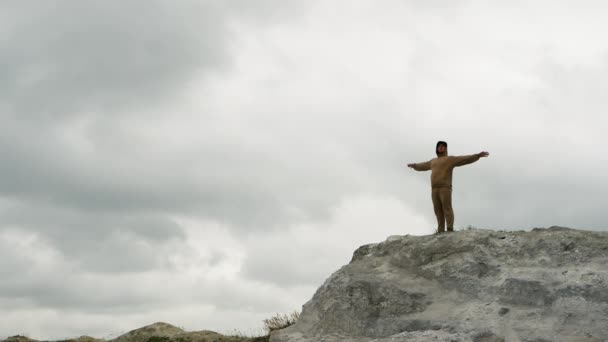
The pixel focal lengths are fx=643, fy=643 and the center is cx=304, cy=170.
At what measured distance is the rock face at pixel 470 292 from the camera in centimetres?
998

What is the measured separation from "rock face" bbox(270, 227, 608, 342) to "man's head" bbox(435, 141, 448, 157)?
1.98 metres

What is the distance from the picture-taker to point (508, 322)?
10023mm

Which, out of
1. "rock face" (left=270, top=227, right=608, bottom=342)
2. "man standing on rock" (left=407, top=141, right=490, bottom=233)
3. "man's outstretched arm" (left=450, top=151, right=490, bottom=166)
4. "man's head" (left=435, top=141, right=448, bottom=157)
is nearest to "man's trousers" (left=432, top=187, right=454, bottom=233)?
"man standing on rock" (left=407, top=141, right=490, bottom=233)

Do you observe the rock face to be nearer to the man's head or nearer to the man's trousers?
the man's trousers

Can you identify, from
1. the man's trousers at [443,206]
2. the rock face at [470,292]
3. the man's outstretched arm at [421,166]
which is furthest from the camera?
the man's outstretched arm at [421,166]

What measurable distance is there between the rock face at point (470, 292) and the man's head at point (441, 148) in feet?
6.51

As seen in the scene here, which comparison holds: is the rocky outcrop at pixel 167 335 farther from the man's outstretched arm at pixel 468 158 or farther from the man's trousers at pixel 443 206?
the man's outstretched arm at pixel 468 158

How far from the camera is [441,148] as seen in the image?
13.9 m

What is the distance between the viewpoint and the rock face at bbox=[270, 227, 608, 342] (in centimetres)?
998

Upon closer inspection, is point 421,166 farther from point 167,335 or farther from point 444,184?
point 167,335

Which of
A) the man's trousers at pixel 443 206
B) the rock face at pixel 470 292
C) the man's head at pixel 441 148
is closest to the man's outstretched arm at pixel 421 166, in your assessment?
the man's head at pixel 441 148

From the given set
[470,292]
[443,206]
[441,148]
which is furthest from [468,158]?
[470,292]

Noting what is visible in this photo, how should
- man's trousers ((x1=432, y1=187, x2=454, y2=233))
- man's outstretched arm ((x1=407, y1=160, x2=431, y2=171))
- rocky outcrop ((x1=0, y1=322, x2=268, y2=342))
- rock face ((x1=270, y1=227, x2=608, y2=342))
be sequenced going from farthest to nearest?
1. rocky outcrop ((x1=0, y1=322, x2=268, y2=342))
2. man's outstretched arm ((x1=407, y1=160, x2=431, y2=171))
3. man's trousers ((x1=432, y1=187, x2=454, y2=233))
4. rock face ((x1=270, y1=227, x2=608, y2=342))

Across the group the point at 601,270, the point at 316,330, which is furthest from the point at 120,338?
the point at 601,270
